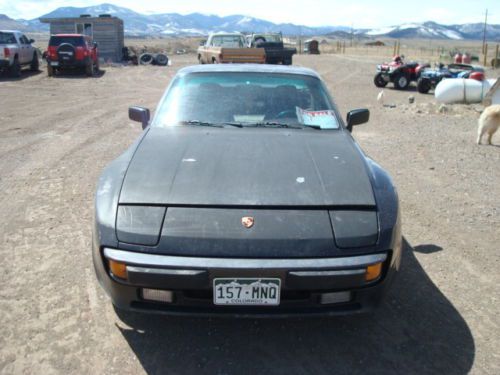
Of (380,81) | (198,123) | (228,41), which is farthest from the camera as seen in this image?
(228,41)

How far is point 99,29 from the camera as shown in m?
30.0

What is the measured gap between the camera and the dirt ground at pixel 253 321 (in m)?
2.58

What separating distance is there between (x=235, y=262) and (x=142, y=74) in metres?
20.4

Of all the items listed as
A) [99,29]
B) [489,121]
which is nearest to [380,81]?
[489,121]

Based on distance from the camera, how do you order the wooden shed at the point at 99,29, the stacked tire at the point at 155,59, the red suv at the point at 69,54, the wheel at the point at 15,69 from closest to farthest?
1. the wheel at the point at 15,69
2. the red suv at the point at 69,54
3. the stacked tire at the point at 155,59
4. the wooden shed at the point at 99,29

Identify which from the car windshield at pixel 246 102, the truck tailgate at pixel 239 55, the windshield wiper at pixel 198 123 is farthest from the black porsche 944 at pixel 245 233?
the truck tailgate at pixel 239 55

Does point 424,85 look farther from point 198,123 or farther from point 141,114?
point 198,123

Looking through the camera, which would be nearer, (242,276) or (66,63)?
(242,276)

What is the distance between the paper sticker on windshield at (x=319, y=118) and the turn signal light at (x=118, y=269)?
1.97m

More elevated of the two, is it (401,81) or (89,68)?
(89,68)

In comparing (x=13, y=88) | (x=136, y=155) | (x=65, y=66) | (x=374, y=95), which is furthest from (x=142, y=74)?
(x=136, y=155)

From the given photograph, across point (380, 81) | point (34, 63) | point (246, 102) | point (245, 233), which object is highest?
point (34, 63)

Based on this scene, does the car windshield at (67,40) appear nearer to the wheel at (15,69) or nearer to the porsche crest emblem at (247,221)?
the wheel at (15,69)

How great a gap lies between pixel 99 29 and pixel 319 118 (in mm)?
29599
